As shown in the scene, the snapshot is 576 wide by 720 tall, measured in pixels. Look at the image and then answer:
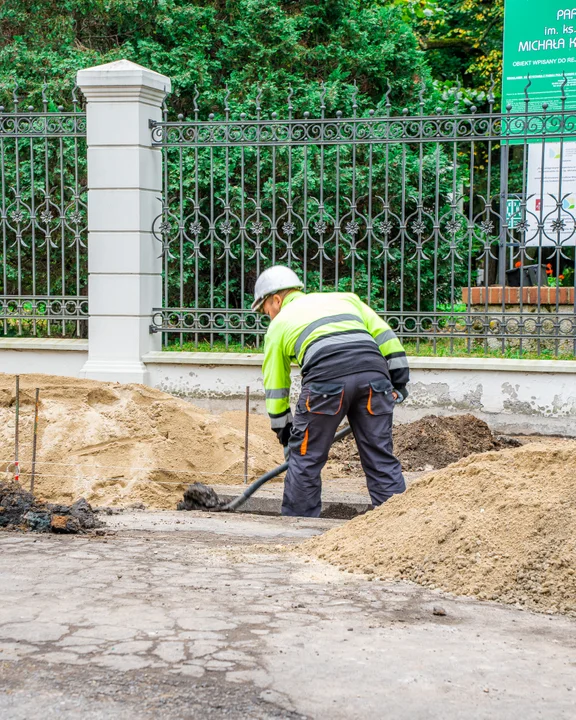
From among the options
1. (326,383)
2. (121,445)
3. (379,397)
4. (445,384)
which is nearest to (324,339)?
(326,383)

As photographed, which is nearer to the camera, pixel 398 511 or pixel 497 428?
pixel 398 511

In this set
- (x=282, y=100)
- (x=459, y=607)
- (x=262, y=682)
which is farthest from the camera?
(x=282, y=100)

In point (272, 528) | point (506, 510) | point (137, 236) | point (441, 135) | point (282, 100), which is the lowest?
point (272, 528)

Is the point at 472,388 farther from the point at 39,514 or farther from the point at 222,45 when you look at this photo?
the point at 222,45

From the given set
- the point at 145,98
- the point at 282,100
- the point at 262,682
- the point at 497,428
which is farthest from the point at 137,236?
the point at 262,682

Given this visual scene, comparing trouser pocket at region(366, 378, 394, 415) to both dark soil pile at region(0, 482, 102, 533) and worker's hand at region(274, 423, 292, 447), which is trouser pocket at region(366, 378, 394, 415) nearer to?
worker's hand at region(274, 423, 292, 447)

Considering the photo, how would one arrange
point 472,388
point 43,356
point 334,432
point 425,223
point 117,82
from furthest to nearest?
point 43,356 → point 425,223 → point 117,82 → point 472,388 → point 334,432

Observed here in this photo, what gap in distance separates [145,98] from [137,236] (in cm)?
131

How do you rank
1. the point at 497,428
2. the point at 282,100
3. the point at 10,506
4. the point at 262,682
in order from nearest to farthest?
the point at 262,682 < the point at 10,506 < the point at 497,428 < the point at 282,100

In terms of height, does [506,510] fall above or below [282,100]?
below

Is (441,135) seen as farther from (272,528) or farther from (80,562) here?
(80,562)

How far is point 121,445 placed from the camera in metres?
7.83

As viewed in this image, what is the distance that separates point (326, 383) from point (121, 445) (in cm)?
234

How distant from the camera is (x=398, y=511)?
555 centimetres
